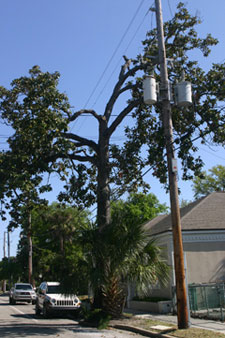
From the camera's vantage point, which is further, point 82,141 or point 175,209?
point 82,141

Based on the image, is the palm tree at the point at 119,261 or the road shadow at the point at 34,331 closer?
the road shadow at the point at 34,331

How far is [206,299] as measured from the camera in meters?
15.3

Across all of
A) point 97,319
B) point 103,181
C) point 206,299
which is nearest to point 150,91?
point 103,181

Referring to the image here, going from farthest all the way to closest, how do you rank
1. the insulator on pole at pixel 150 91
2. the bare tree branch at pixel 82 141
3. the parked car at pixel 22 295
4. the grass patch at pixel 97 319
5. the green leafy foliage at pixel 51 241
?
the green leafy foliage at pixel 51 241
the parked car at pixel 22 295
the bare tree branch at pixel 82 141
the grass patch at pixel 97 319
the insulator on pole at pixel 150 91

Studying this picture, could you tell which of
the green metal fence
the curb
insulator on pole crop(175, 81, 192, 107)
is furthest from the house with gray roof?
insulator on pole crop(175, 81, 192, 107)

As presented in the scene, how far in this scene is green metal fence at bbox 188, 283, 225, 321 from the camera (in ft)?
50.1

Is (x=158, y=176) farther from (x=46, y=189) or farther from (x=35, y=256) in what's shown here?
(x=35, y=256)

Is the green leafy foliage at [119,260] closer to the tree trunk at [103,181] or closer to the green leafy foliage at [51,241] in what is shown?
the tree trunk at [103,181]

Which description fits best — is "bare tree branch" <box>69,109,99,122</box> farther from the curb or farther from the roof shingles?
the curb

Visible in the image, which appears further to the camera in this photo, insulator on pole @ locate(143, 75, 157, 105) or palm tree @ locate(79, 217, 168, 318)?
palm tree @ locate(79, 217, 168, 318)

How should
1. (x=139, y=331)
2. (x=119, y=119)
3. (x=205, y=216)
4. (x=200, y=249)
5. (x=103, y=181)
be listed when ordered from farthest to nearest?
1. (x=205, y=216)
2. (x=200, y=249)
3. (x=119, y=119)
4. (x=103, y=181)
5. (x=139, y=331)

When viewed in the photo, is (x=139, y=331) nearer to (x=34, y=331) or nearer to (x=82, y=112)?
(x=34, y=331)

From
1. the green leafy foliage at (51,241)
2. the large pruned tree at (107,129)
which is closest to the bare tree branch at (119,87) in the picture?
the large pruned tree at (107,129)

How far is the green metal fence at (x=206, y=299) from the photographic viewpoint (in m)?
15.3
